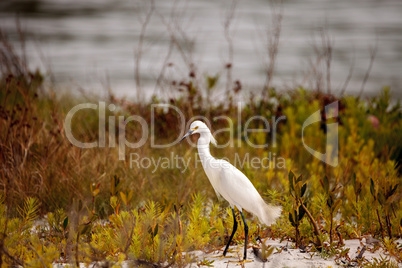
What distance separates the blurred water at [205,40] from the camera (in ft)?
35.1

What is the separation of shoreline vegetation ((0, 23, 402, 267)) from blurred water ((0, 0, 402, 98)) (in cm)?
80

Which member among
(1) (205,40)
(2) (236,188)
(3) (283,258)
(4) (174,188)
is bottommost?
(3) (283,258)

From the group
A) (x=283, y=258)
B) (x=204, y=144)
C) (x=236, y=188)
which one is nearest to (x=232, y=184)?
(x=236, y=188)

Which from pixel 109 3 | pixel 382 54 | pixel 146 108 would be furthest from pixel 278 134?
pixel 109 3

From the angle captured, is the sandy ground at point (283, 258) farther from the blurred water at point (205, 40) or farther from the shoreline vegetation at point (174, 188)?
the blurred water at point (205, 40)

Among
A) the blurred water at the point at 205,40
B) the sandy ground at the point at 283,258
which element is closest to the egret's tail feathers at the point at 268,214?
the sandy ground at the point at 283,258

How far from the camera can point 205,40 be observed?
63.1 ft

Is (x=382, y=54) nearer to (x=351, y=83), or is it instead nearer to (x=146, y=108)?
(x=351, y=83)

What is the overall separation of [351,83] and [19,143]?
426 inches

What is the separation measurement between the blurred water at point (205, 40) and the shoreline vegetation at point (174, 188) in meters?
0.80

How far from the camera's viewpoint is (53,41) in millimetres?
19578

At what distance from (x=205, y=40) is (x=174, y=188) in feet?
49.5

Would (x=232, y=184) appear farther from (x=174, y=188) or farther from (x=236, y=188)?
(x=174, y=188)

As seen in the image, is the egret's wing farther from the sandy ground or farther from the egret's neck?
the sandy ground
